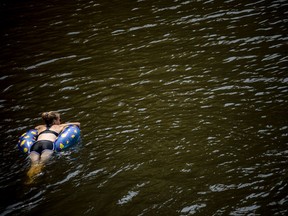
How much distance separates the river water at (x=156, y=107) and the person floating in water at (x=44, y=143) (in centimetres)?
25

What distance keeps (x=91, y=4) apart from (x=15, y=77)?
8.17m

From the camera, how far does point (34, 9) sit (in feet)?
68.7

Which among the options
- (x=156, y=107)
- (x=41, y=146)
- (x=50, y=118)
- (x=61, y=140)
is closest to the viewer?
(x=41, y=146)

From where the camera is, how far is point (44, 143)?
8.84m

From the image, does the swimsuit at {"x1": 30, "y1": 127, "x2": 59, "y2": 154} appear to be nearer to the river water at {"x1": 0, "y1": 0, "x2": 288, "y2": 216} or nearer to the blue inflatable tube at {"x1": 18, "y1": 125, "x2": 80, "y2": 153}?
the blue inflatable tube at {"x1": 18, "y1": 125, "x2": 80, "y2": 153}

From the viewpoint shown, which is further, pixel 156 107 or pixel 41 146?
pixel 156 107

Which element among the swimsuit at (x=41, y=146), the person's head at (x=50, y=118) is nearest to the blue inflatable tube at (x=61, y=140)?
the swimsuit at (x=41, y=146)

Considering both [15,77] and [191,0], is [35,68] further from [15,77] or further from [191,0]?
[191,0]

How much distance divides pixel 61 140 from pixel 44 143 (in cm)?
45

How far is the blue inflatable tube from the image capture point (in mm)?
8883

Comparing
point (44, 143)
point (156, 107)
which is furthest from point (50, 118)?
point (156, 107)

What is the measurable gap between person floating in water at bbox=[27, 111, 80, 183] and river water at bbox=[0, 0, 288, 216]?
0.82ft

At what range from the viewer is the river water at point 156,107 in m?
6.87

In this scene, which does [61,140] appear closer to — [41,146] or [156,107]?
[41,146]
